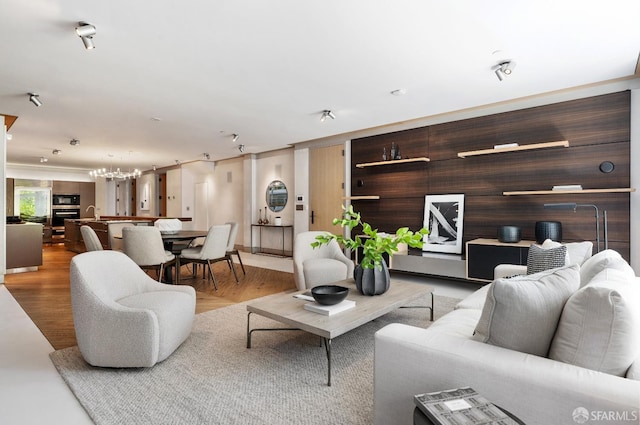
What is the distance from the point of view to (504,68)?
353cm

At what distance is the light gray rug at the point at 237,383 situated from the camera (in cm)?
190

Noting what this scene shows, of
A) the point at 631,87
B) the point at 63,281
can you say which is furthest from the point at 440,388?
the point at 63,281

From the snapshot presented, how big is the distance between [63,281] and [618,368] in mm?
6601

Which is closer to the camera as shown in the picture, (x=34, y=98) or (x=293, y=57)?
(x=293, y=57)

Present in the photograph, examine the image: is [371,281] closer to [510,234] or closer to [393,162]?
[510,234]

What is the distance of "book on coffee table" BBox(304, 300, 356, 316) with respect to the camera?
8.15 ft

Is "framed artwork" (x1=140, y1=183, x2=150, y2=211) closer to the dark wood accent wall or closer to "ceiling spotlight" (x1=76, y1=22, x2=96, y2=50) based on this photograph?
the dark wood accent wall

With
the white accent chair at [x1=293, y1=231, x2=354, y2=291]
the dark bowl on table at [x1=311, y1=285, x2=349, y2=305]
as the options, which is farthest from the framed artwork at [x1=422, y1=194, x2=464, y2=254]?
the dark bowl on table at [x1=311, y1=285, x2=349, y2=305]

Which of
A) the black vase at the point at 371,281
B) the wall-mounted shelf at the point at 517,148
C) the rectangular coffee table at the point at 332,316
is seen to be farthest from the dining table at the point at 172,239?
the wall-mounted shelf at the point at 517,148

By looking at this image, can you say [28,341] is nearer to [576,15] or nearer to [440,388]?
[440,388]

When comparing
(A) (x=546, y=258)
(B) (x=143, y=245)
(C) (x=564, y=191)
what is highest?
(C) (x=564, y=191)

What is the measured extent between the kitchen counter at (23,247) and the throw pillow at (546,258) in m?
7.70

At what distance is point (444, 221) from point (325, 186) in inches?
107

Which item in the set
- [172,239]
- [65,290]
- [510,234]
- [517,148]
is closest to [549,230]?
[510,234]
